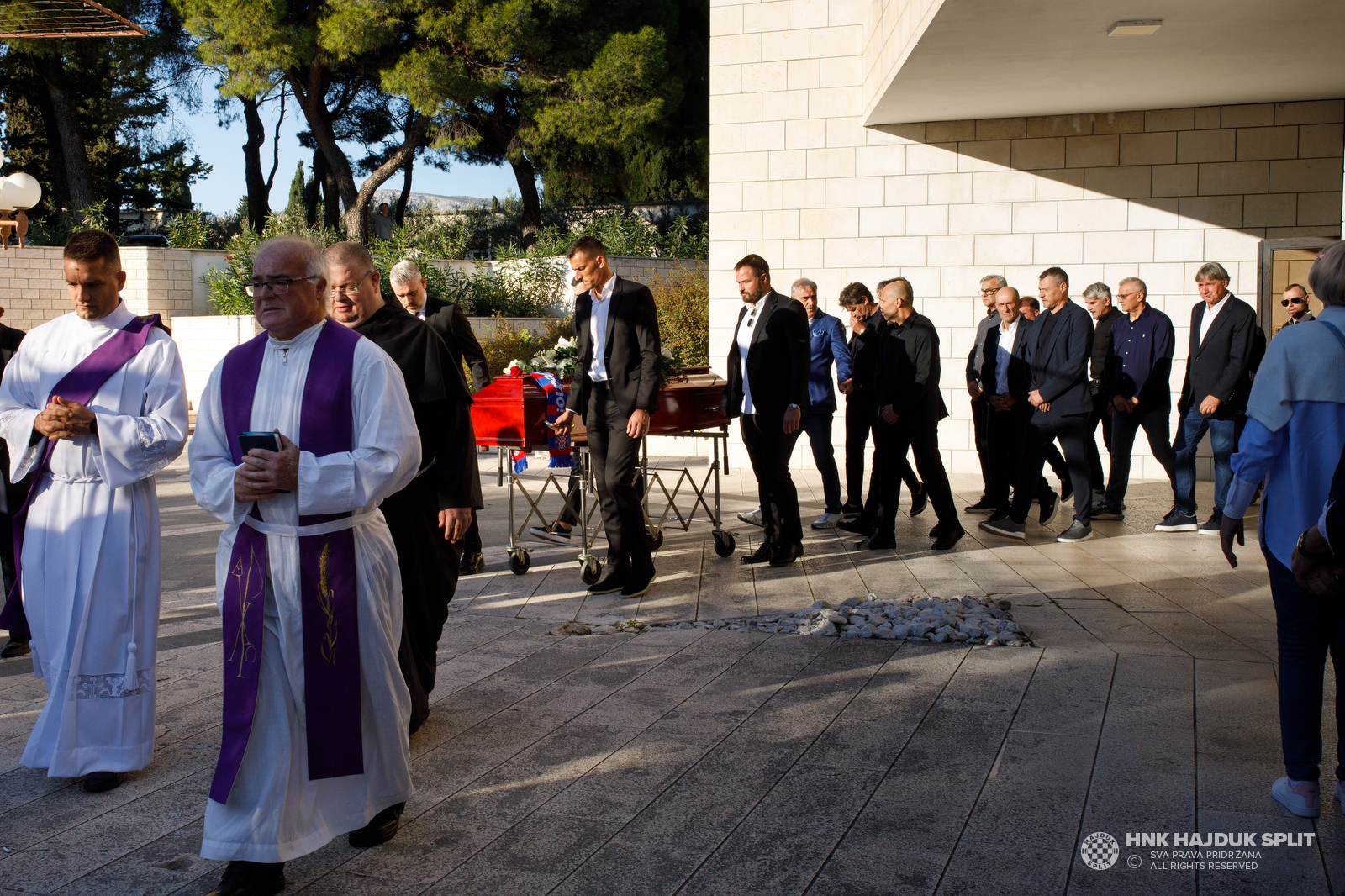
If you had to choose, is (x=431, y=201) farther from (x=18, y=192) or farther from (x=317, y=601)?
(x=317, y=601)

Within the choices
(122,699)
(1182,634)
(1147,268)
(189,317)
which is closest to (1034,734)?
(1182,634)

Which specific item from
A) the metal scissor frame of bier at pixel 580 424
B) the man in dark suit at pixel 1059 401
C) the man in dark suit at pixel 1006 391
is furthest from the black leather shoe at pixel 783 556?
the man in dark suit at pixel 1006 391

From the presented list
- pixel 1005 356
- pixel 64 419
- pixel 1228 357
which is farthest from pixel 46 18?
pixel 1228 357

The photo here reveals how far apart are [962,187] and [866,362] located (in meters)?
4.41

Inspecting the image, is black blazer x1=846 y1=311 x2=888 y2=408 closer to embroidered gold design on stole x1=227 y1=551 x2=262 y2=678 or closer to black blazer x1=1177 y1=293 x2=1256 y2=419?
black blazer x1=1177 y1=293 x2=1256 y2=419

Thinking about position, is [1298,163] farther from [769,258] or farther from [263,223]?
[263,223]

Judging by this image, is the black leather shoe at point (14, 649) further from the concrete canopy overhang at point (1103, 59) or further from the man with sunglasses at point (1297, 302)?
the man with sunglasses at point (1297, 302)

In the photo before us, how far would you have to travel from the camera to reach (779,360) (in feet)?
22.4

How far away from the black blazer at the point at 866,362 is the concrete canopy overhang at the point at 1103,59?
2309 mm

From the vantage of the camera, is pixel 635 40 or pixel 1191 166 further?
pixel 635 40

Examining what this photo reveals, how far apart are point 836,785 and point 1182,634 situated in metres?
2.59

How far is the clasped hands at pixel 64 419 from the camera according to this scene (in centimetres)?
359

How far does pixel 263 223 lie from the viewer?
2984 centimetres

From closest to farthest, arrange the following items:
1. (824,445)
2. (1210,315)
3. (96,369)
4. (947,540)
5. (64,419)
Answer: (64,419) < (96,369) < (947,540) < (1210,315) < (824,445)
